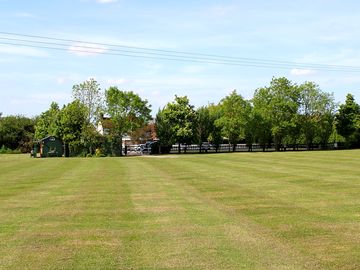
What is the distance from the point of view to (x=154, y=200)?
15938 mm

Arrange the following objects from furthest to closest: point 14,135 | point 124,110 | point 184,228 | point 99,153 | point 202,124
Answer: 1. point 14,135
2. point 202,124
3. point 124,110
4. point 99,153
5. point 184,228

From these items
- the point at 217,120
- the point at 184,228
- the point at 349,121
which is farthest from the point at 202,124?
the point at 184,228

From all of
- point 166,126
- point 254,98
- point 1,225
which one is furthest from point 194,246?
point 254,98

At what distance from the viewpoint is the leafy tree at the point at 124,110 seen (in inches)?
3135

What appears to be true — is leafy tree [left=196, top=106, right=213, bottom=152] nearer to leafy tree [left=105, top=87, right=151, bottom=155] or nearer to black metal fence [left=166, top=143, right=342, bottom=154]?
black metal fence [left=166, top=143, right=342, bottom=154]

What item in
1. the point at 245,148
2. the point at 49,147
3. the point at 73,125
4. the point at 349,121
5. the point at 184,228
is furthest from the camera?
the point at 349,121

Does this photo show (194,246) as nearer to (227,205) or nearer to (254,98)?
(227,205)

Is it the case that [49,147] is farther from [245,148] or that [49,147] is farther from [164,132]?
[245,148]

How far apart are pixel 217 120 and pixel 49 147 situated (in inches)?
1396

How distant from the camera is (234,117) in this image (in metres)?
93.4

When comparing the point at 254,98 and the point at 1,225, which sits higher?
the point at 254,98

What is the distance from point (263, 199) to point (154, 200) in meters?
3.59

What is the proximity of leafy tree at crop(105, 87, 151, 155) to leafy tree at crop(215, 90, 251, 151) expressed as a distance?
58.2 ft

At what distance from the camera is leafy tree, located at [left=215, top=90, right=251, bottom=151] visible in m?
92.1
